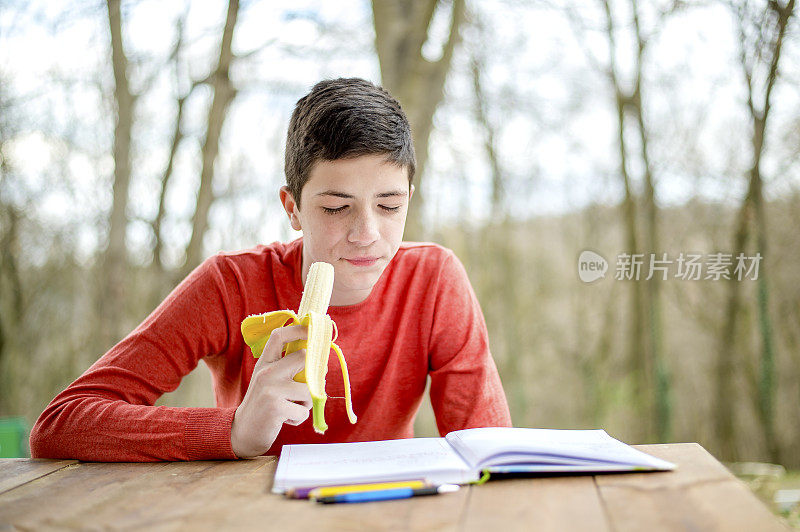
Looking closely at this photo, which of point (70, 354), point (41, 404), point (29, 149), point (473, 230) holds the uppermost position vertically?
point (29, 149)

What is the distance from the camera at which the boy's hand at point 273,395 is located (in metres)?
1.10

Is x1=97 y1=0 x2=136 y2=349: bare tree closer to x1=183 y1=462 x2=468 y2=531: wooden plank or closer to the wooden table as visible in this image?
the wooden table

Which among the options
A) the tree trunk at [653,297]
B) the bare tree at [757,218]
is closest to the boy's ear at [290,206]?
the bare tree at [757,218]

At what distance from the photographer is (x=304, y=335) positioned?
3.59ft

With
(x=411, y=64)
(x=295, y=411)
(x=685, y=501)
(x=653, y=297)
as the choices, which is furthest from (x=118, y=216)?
(x=685, y=501)

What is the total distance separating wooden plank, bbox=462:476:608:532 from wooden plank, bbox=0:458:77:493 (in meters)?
0.73

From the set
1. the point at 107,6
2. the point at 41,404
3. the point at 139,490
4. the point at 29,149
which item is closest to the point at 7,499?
the point at 139,490

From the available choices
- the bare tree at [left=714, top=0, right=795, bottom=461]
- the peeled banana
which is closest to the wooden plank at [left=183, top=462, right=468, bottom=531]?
the peeled banana

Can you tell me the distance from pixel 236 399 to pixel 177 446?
1.56 ft

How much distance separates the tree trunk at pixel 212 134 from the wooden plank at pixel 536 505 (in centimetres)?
307

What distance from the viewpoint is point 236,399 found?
5.48 ft

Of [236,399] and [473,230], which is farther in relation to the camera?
[473,230]

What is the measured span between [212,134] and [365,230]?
8.53ft

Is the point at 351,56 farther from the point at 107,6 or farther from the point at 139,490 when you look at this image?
the point at 139,490
